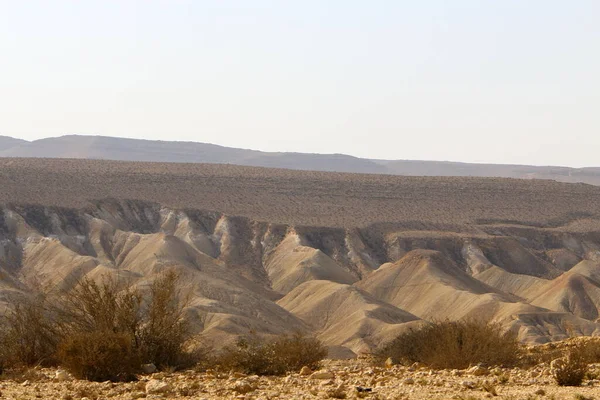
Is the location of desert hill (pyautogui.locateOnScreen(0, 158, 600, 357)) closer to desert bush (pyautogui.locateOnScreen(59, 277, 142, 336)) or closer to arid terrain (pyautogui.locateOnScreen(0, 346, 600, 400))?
desert bush (pyautogui.locateOnScreen(59, 277, 142, 336))

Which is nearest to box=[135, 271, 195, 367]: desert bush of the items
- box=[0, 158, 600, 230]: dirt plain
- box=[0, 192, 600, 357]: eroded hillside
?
box=[0, 192, 600, 357]: eroded hillside

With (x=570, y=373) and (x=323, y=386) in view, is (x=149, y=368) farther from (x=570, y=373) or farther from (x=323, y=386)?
(x=570, y=373)

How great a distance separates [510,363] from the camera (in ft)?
83.3

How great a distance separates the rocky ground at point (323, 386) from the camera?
64.0 feet

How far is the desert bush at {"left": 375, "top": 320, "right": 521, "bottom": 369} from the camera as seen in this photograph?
1001 inches

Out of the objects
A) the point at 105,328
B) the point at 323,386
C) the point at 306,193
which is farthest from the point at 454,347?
the point at 306,193

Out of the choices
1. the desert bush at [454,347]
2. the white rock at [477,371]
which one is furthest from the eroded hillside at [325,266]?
→ the white rock at [477,371]

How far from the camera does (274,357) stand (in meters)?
25.5

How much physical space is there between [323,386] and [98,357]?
15.9 feet

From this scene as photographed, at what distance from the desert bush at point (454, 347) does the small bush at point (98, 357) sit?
708cm

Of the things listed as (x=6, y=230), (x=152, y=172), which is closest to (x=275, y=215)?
(x=152, y=172)

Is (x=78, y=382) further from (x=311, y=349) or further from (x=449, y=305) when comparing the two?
(x=449, y=305)

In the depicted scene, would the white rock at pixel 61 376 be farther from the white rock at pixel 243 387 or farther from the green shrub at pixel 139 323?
the white rock at pixel 243 387

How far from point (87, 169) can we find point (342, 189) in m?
26.3
